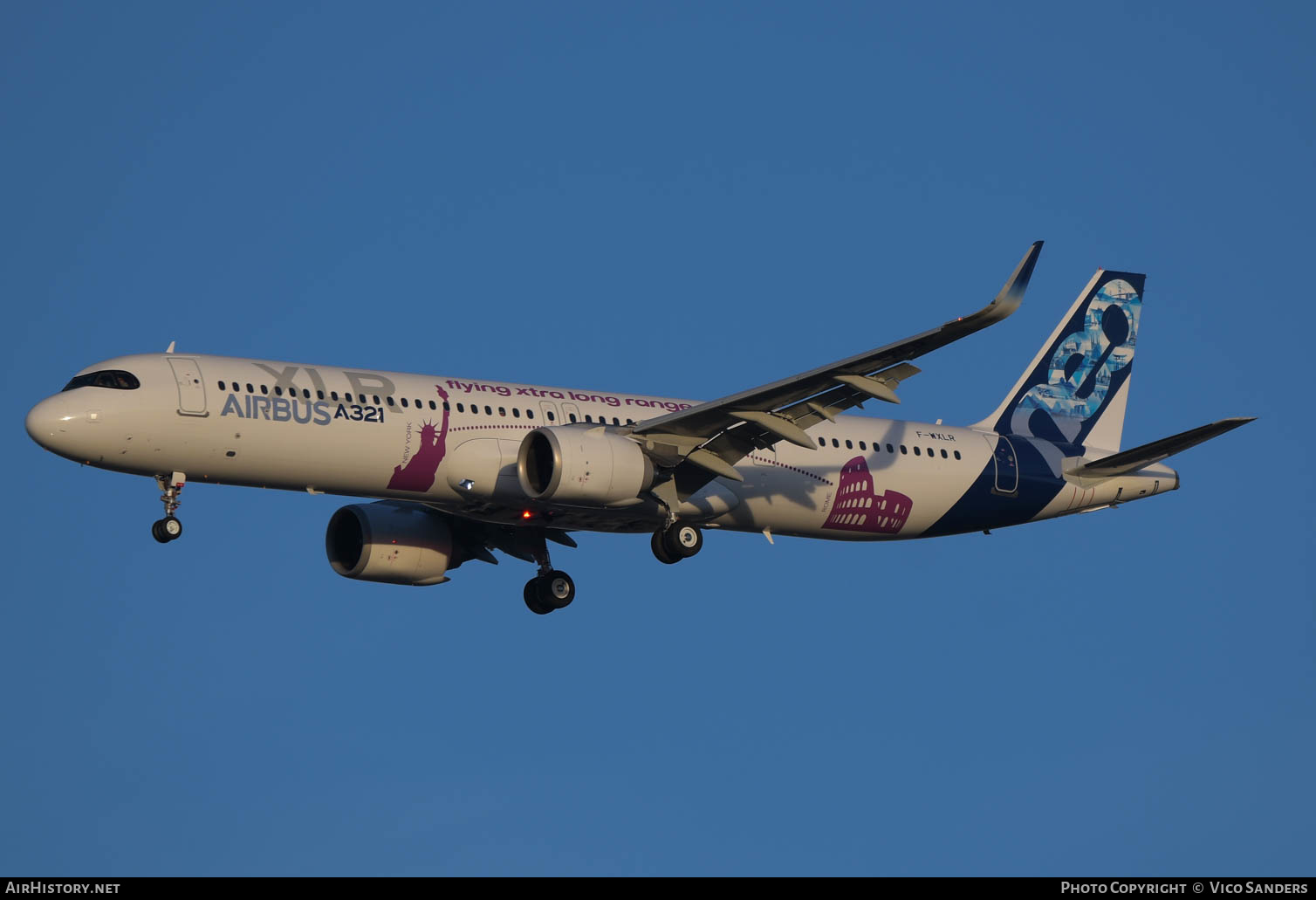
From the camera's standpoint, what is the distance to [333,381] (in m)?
46.1

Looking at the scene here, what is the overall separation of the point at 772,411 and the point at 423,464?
28.1 feet

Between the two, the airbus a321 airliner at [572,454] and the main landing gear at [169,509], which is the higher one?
the airbus a321 airliner at [572,454]

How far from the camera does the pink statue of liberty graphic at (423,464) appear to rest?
1807 inches

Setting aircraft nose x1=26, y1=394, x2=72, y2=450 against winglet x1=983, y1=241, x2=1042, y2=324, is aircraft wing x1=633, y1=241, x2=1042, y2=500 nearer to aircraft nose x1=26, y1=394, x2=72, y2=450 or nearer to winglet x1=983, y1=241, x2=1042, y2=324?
winglet x1=983, y1=241, x2=1042, y2=324

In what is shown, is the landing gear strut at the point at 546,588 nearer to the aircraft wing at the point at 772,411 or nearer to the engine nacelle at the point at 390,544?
the engine nacelle at the point at 390,544

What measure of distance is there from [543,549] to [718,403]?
957 cm

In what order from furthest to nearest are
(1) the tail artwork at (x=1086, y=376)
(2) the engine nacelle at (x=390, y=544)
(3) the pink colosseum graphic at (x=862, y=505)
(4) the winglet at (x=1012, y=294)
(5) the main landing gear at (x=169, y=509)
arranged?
(1) the tail artwork at (x=1086, y=376) → (2) the engine nacelle at (x=390, y=544) → (3) the pink colosseum graphic at (x=862, y=505) → (5) the main landing gear at (x=169, y=509) → (4) the winglet at (x=1012, y=294)

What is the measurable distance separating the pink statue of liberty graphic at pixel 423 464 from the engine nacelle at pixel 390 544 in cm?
611

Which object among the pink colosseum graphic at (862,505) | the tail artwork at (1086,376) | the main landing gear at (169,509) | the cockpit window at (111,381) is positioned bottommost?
the main landing gear at (169,509)

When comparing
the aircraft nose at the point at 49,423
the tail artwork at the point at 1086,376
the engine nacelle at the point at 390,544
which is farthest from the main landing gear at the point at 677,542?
the aircraft nose at the point at 49,423

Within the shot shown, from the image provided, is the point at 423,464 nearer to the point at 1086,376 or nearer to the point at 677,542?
the point at 677,542

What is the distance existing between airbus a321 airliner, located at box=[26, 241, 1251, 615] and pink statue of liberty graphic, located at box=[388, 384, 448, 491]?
54 millimetres
